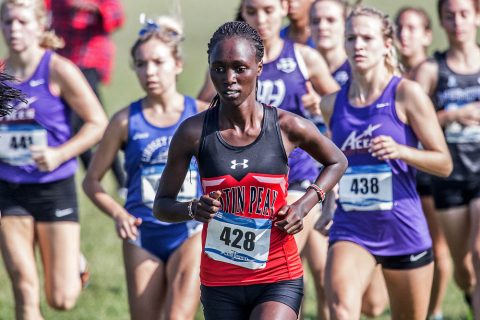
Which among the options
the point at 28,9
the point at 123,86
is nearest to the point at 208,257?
the point at 28,9

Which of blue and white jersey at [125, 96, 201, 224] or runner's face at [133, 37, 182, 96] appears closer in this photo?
blue and white jersey at [125, 96, 201, 224]

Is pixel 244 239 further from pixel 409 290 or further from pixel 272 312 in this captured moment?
pixel 409 290

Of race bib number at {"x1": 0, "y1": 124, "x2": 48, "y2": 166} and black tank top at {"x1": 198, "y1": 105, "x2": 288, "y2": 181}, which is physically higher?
black tank top at {"x1": 198, "y1": 105, "x2": 288, "y2": 181}

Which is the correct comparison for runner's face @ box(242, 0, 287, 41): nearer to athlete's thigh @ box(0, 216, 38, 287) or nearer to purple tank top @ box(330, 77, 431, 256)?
purple tank top @ box(330, 77, 431, 256)

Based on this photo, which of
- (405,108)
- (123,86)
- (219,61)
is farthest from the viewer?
(123,86)

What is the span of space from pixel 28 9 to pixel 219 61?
2989mm

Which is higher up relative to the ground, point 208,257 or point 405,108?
point 405,108

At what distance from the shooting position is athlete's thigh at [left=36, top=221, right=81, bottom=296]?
26.2 ft

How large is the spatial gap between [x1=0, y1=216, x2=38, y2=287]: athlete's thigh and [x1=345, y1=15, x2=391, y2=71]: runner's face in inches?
95.0

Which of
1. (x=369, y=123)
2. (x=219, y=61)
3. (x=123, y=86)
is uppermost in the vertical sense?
(x=219, y=61)

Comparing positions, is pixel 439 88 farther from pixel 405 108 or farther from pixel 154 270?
pixel 154 270

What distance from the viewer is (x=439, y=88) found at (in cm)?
851

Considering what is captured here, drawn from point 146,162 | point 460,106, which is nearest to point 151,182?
point 146,162

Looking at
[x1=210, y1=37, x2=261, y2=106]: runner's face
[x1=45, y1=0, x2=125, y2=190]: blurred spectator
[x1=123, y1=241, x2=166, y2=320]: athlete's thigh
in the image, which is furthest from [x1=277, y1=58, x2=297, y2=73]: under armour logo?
[x1=45, y1=0, x2=125, y2=190]: blurred spectator
